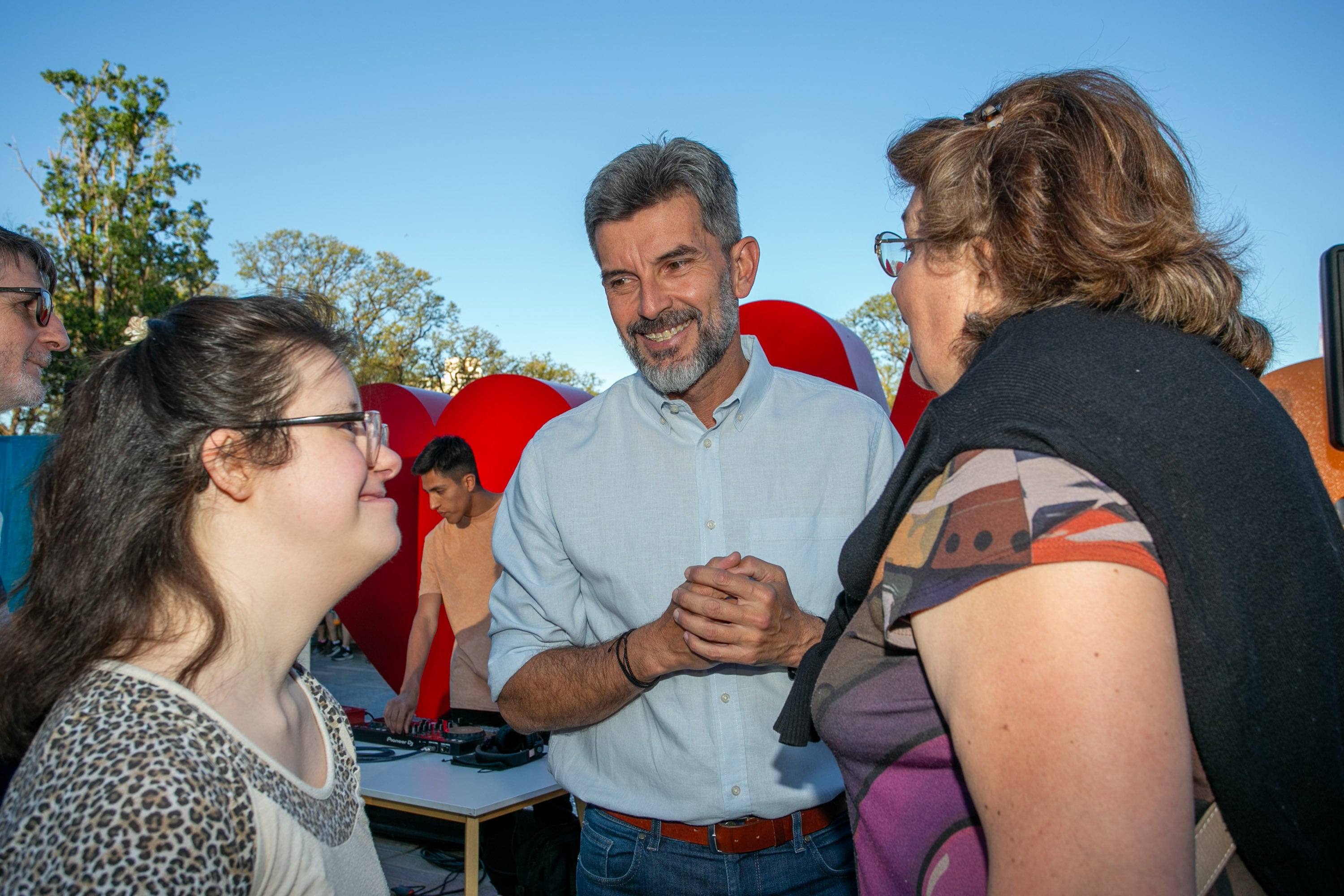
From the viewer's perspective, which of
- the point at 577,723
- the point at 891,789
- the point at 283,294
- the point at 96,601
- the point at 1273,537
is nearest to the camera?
the point at 1273,537

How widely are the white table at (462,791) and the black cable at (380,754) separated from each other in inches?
2.1

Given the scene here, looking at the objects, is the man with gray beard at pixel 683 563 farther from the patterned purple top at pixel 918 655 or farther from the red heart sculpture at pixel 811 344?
the red heart sculpture at pixel 811 344

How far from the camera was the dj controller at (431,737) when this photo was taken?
4.64 meters

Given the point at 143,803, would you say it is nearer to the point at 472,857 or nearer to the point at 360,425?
the point at 360,425

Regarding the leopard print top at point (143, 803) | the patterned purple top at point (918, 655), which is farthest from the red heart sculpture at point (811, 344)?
the leopard print top at point (143, 803)

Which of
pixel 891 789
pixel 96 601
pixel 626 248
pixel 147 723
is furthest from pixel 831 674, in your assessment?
pixel 626 248

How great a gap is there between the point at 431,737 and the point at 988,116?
448 cm

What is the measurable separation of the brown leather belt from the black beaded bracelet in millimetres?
386

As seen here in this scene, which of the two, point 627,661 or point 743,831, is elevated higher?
point 627,661

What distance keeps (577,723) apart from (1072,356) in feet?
5.59

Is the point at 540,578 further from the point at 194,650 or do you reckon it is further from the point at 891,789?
the point at 891,789

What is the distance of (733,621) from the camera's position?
6.26 ft

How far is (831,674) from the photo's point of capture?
3.97ft

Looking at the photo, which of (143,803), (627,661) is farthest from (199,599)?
(627,661)
